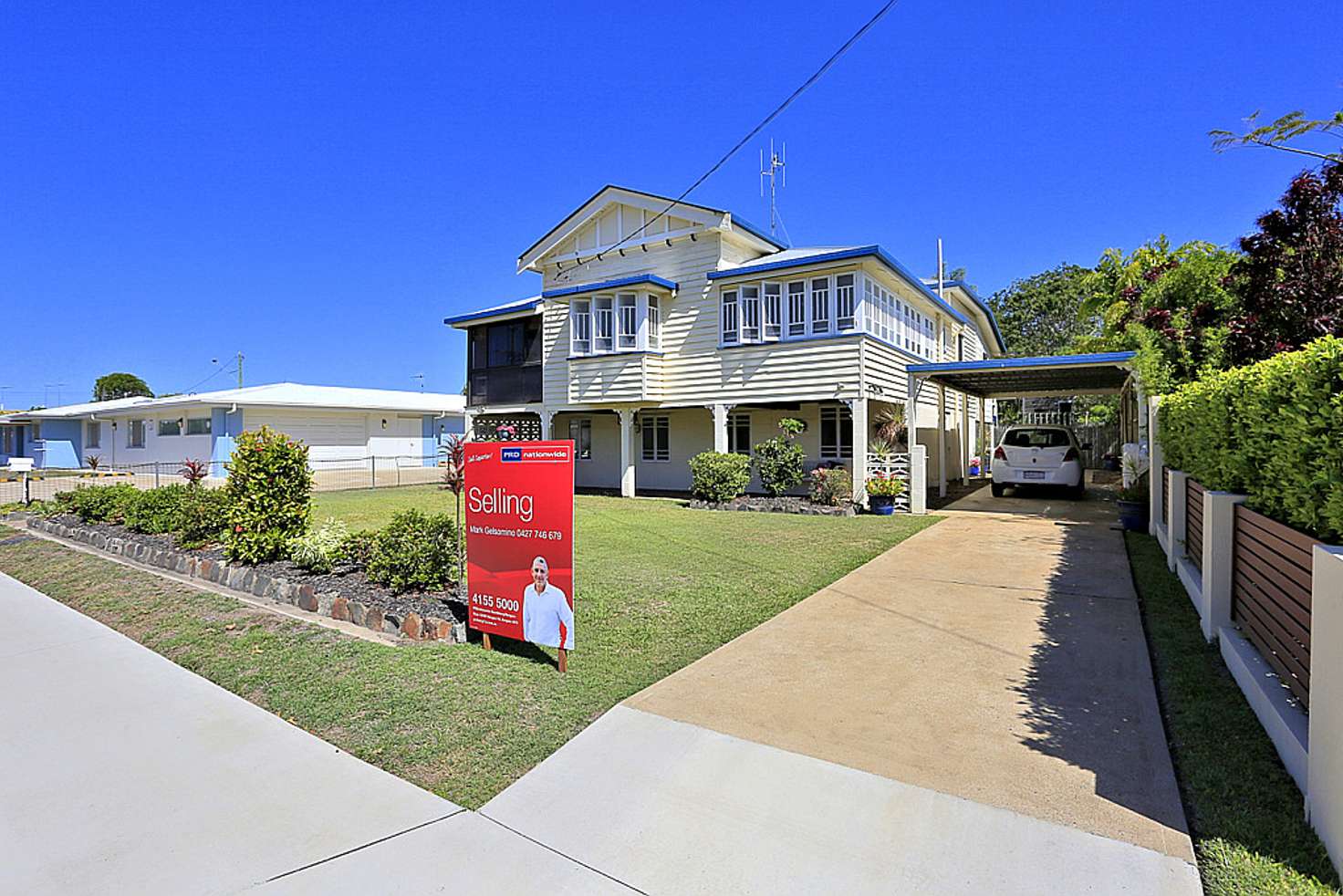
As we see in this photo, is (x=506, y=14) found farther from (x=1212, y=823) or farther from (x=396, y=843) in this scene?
(x=1212, y=823)

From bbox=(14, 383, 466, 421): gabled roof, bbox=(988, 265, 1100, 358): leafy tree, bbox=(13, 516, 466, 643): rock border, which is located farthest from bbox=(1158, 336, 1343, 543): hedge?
bbox=(988, 265, 1100, 358): leafy tree

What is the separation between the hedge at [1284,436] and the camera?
10.9ft

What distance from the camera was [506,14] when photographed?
1064cm

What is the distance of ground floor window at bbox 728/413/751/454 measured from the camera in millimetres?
18750

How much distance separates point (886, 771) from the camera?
3.30 m

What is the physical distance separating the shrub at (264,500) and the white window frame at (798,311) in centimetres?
1019

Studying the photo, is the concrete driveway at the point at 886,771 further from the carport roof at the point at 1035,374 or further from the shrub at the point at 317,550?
the carport roof at the point at 1035,374

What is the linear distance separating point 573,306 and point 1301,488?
16084mm

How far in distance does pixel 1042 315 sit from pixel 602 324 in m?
29.8

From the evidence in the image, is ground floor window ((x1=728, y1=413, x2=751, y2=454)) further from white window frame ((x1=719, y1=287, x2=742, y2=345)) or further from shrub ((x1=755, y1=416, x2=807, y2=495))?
shrub ((x1=755, y1=416, x2=807, y2=495))

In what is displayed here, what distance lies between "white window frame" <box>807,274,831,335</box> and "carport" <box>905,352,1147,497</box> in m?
1.95

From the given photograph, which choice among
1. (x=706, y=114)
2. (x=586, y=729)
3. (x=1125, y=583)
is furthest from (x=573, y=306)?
(x=586, y=729)

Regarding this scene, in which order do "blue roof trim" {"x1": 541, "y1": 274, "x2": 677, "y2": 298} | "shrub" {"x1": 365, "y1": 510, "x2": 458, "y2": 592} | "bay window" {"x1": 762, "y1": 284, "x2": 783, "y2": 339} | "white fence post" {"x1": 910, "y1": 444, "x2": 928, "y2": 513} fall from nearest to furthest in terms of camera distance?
"shrub" {"x1": 365, "y1": 510, "x2": 458, "y2": 592}, "white fence post" {"x1": 910, "y1": 444, "x2": 928, "y2": 513}, "bay window" {"x1": 762, "y1": 284, "x2": 783, "y2": 339}, "blue roof trim" {"x1": 541, "y1": 274, "x2": 677, "y2": 298}

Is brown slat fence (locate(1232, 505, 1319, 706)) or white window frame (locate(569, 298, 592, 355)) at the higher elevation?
white window frame (locate(569, 298, 592, 355))
